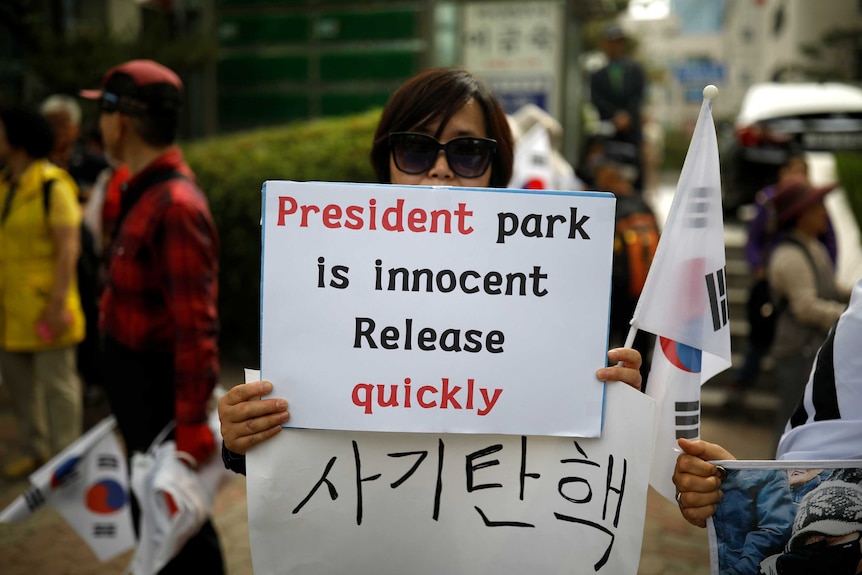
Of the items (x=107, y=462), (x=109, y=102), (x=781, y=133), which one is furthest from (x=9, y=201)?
(x=781, y=133)

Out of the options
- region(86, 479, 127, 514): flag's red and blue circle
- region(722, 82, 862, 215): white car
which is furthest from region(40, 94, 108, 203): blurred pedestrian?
region(722, 82, 862, 215): white car

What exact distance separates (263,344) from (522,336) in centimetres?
52

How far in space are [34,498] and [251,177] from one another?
4.32 metres

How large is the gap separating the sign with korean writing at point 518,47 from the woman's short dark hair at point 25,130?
213 inches

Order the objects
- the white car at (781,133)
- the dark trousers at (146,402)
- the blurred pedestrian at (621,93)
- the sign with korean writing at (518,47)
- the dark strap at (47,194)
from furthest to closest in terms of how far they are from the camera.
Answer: the white car at (781,133) → the sign with korean writing at (518,47) → the blurred pedestrian at (621,93) → the dark strap at (47,194) → the dark trousers at (146,402)

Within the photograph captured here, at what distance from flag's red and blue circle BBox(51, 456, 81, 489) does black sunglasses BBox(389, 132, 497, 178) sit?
192 centimetres

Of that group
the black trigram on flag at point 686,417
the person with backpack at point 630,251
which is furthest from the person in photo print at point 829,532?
the person with backpack at point 630,251

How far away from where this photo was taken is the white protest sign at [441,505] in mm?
1698

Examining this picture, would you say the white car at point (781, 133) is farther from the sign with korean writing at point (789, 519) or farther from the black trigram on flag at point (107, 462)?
the sign with korean writing at point (789, 519)

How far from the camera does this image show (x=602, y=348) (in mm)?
1671

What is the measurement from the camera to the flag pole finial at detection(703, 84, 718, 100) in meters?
1.65

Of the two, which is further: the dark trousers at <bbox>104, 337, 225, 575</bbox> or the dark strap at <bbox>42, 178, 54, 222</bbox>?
the dark strap at <bbox>42, 178, 54, 222</bbox>

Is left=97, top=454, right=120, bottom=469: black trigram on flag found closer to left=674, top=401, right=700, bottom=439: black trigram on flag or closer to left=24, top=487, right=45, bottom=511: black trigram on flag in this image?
left=24, top=487, right=45, bottom=511: black trigram on flag

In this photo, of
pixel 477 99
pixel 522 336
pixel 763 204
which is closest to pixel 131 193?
pixel 477 99
